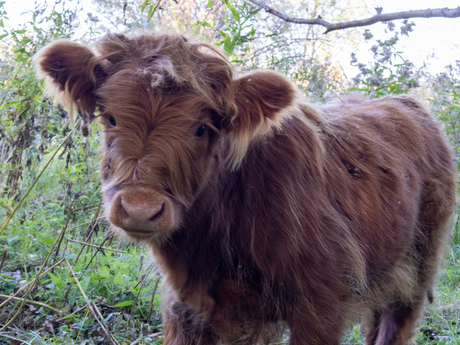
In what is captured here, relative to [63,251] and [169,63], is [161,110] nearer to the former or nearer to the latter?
[169,63]

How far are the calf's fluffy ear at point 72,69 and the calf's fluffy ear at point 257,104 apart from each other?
738 mm

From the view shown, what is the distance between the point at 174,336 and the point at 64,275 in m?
1.32

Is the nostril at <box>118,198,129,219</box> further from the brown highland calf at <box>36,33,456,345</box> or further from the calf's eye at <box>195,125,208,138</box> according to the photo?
the calf's eye at <box>195,125,208,138</box>

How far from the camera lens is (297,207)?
2.80 meters

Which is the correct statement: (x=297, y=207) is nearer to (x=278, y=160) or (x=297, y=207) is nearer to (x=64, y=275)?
(x=278, y=160)

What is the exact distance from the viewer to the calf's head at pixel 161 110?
2303 mm

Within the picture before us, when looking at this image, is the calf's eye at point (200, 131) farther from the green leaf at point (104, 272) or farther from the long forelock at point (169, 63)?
the green leaf at point (104, 272)

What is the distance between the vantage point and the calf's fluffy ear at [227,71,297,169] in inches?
→ 103

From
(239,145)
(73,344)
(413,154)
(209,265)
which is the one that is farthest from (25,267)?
(413,154)

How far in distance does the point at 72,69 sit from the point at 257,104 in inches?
38.9

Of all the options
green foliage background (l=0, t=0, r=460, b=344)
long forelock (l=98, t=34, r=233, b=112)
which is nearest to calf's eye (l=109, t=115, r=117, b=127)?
long forelock (l=98, t=34, r=233, b=112)

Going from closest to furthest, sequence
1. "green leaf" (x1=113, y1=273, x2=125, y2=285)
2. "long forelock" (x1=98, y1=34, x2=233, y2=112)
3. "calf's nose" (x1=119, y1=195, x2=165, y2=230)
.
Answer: "calf's nose" (x1=119, y1=195, x2=165, y2=230)
"long forelock" (x1=98, y1=34, x2=233, y2=112)
"green leaf" (x1=113, y1=273, x2=125, y2=285)

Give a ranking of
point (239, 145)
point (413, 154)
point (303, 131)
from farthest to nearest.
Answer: point (413, 154)
point (303, 131)
point (239, 145)

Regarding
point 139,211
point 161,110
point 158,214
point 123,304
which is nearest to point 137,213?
point 139,211
